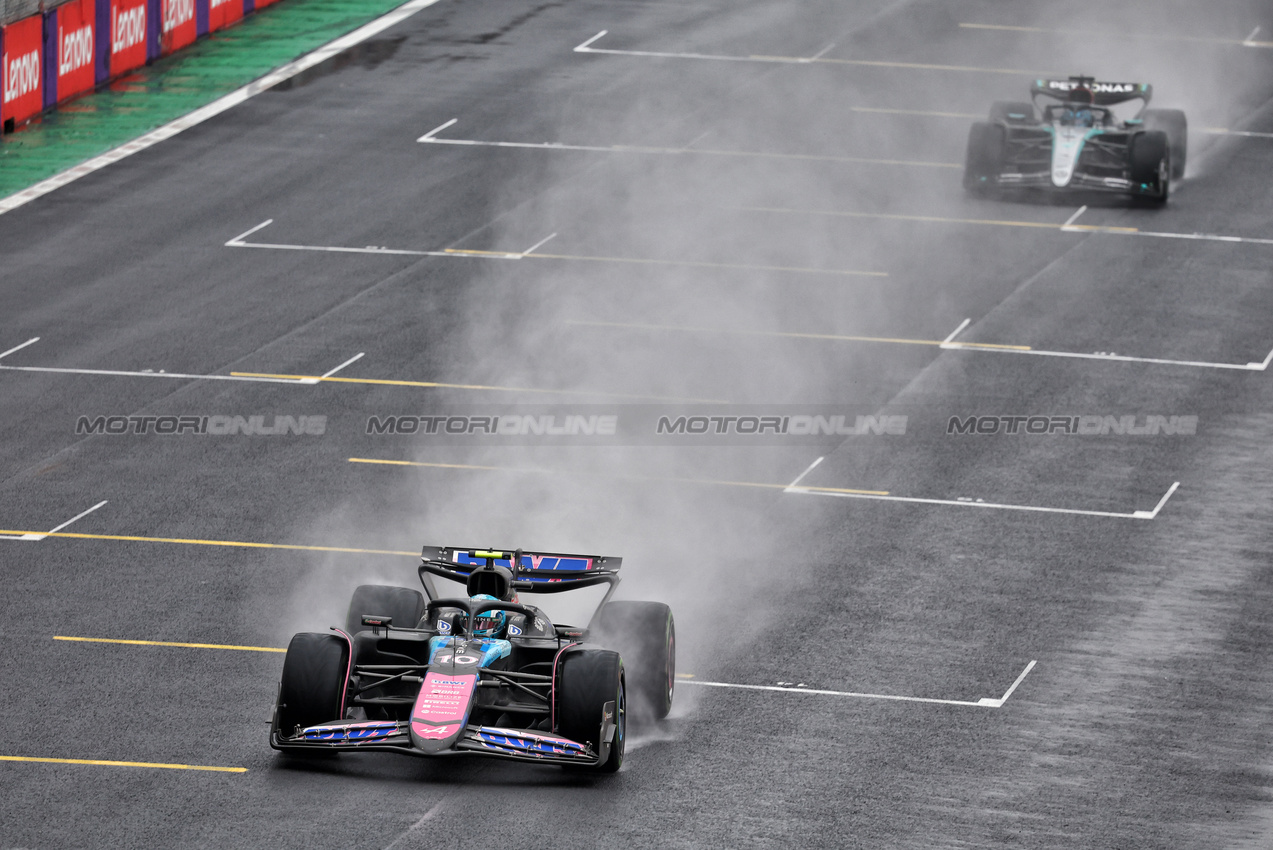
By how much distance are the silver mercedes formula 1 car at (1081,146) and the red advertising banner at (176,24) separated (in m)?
15.4

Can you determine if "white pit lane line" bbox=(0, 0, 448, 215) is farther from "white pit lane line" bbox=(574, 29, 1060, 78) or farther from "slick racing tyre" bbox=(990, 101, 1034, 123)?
"slick racing tyre" bbox=(990, 101, 1034, 123)

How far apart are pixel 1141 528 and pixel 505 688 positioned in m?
7.77

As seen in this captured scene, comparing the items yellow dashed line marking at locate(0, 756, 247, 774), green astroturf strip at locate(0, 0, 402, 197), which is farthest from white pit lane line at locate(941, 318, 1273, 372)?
green astroturf strip at locate(0, 0, 402, 197)

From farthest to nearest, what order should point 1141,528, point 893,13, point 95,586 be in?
point 893,13 < point 1141,528 < point 95,586

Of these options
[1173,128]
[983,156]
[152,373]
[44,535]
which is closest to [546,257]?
[152,373]

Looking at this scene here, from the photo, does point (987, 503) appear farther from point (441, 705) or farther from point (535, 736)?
point (441, 705)

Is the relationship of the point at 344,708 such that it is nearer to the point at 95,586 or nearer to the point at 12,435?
the point at 95,586

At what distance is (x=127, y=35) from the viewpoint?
3706cm

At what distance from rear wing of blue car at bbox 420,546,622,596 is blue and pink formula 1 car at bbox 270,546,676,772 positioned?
0.4 inches

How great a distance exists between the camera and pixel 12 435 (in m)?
Answer: 22.8

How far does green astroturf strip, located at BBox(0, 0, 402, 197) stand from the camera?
3353 centimetres

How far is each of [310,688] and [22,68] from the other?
22.6m

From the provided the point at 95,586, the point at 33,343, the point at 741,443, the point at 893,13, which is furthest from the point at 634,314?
the point at 893,13

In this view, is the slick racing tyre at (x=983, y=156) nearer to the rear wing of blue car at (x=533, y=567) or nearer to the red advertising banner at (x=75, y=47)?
the red advertising banner at (x=75, y=47)
